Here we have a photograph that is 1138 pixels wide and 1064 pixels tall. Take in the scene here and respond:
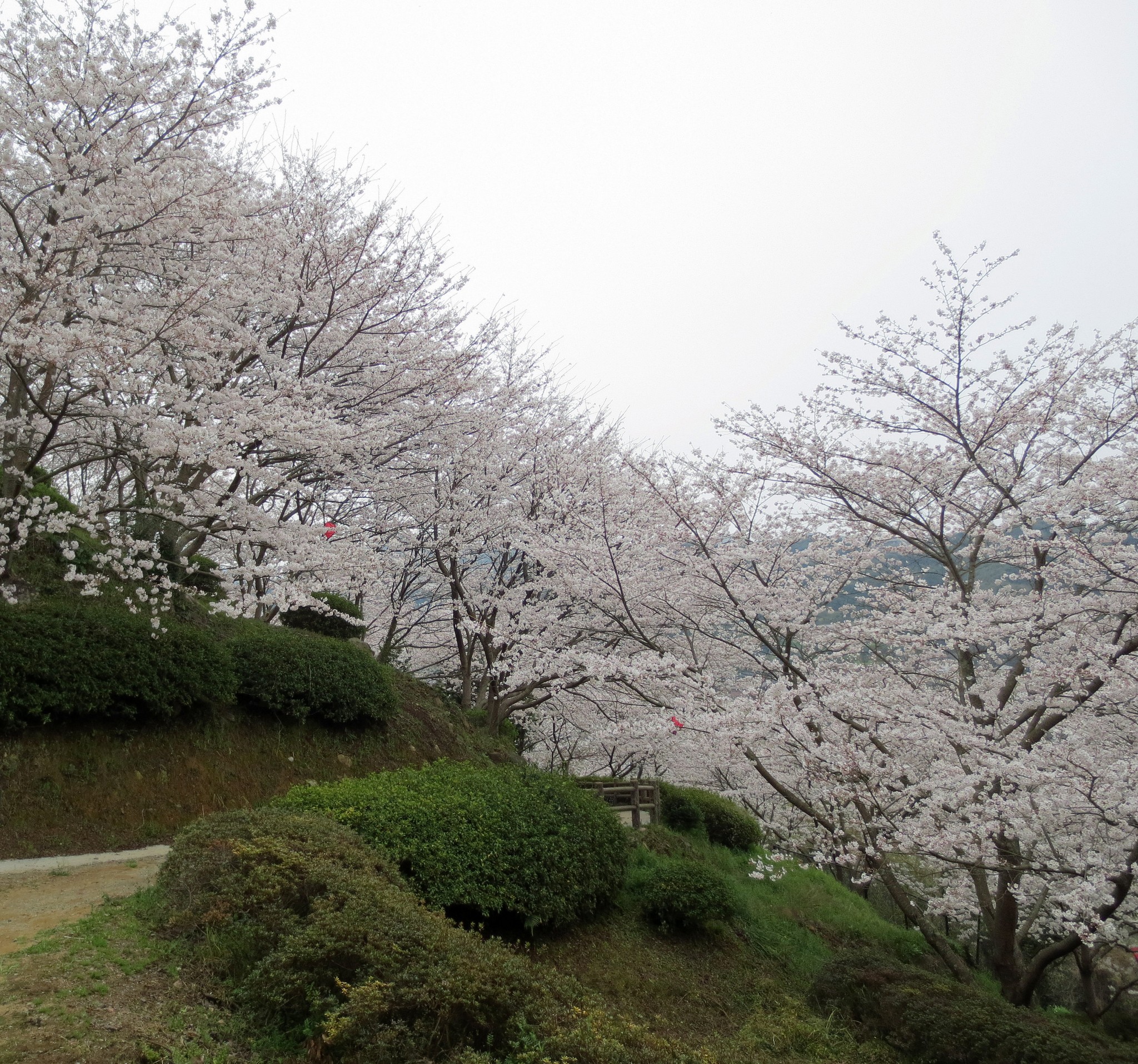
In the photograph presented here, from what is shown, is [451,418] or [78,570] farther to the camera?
[451,418]

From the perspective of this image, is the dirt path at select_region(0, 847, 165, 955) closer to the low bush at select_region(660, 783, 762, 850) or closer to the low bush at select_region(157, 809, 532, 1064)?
the low bush at select_region(157, 809, 532, 1064)

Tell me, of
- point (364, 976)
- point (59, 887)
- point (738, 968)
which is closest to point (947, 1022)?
point (738, 968)

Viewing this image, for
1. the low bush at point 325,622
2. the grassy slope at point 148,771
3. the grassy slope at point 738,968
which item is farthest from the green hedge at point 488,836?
the low bush at point 325,622

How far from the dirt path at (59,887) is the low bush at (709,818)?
8.23 m

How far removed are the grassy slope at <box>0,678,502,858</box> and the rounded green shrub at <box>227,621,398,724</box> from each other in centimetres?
28

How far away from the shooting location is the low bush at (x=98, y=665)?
6.89 meters

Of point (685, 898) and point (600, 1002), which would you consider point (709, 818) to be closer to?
point (685, 898)

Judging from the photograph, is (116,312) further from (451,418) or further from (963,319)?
(963,319)

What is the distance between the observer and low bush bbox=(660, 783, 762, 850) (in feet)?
42.1

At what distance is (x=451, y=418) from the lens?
38.1ft

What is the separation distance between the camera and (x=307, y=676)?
9.62 meters

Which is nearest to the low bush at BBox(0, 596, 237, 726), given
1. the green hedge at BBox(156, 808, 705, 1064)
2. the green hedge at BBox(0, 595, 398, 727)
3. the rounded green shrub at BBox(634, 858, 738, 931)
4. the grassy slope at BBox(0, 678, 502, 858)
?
the green hedge at BBox(0, 595, 398, 727)

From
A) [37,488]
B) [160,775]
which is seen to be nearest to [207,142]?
[37,488]

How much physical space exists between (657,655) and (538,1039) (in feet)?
14.6
